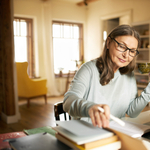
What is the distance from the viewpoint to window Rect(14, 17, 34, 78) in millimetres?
5715

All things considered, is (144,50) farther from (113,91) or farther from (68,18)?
(113,91)

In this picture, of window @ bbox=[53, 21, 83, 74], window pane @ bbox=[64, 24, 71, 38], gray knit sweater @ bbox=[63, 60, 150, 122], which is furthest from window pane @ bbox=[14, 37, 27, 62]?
gray knit sweater @ bbox=[63, 60, 150, 122]

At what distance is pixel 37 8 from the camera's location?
5.90 metres

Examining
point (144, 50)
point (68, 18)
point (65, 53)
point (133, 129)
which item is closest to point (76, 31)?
point (68, 18)

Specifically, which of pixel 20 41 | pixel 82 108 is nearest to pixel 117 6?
pixel 20 41

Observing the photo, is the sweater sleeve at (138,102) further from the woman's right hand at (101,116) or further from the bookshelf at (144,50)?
the bookshelf at (144,50)

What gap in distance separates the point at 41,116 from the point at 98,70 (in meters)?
2.91

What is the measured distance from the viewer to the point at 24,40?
19.2 feet

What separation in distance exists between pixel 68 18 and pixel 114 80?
5659 millimetres

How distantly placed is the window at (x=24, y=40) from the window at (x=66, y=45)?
0.84 m

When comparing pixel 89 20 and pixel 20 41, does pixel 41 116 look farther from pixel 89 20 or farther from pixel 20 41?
pixel 89 20

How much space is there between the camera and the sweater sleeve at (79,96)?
77cm

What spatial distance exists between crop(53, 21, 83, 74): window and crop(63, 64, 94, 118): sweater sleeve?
5.24m

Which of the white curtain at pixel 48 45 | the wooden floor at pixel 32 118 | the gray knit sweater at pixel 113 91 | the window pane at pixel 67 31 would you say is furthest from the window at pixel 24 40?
the gray knit sweater at pixel 113 91
